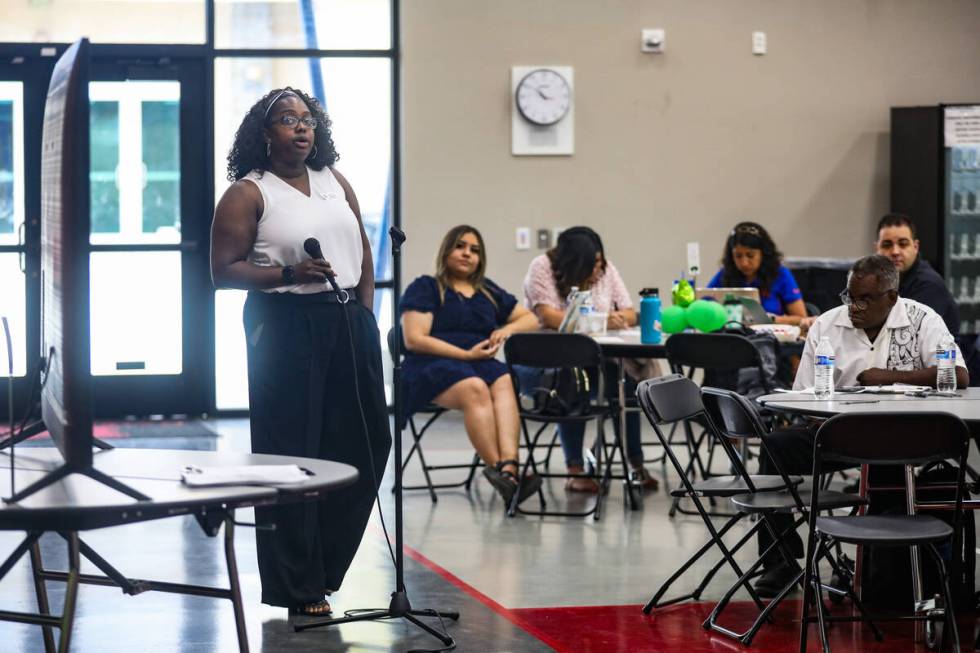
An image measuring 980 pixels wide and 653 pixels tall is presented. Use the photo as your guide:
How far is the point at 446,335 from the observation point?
6.12m

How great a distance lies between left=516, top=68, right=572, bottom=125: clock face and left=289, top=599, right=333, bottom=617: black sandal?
5.64 metres

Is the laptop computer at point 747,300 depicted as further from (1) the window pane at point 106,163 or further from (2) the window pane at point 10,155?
(2) the window pane at point 10,155

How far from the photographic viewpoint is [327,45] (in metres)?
9.00

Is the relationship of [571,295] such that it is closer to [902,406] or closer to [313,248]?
[902,406]

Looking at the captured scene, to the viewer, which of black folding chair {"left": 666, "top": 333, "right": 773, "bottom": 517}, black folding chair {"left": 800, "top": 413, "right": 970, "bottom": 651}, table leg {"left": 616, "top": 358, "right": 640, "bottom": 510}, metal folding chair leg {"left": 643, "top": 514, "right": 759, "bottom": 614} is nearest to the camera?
black folding chair {"left": 800, "top": 413, "right": 970, "bottom": 651}

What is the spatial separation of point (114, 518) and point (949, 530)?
2156 mm

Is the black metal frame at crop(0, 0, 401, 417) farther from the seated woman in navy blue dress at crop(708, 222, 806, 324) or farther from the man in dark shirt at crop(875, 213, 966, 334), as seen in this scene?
the man in dark shirt at crop(875, 213, 966, 334)

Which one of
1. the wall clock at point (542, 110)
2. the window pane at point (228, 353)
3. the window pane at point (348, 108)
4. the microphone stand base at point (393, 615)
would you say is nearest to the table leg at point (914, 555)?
the microphone stand base at point (393, 615)

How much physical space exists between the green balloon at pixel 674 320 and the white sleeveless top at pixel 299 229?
8.46 feet

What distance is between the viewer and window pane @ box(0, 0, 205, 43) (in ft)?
28.8

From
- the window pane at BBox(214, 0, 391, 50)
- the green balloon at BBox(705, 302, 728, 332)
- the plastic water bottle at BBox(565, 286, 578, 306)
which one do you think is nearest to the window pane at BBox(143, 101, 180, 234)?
the window pane at BBox(214, 0, 391, 50)

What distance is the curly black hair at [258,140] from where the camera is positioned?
3803 mm

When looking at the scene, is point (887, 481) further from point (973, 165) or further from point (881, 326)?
point (973, 165)

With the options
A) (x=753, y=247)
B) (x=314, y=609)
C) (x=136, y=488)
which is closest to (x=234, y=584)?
(x=136, y=488)
